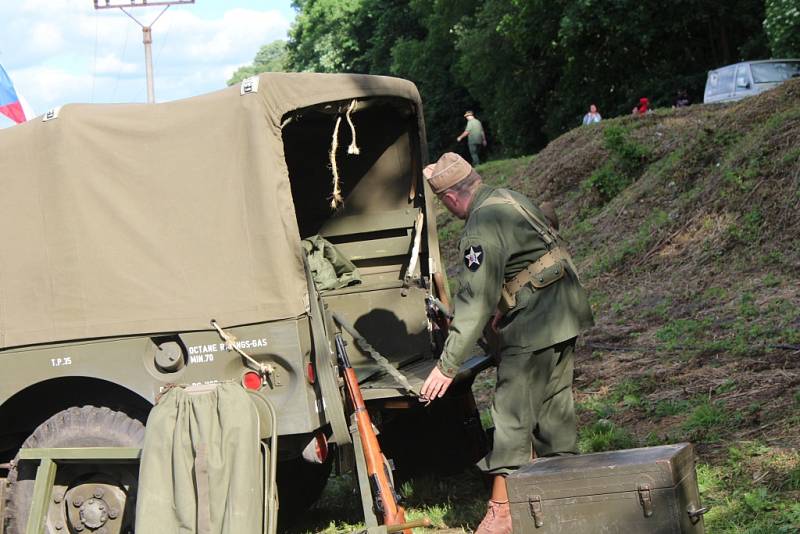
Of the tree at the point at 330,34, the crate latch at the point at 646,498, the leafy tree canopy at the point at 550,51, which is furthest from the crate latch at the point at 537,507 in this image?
the tree at the point at 330,34

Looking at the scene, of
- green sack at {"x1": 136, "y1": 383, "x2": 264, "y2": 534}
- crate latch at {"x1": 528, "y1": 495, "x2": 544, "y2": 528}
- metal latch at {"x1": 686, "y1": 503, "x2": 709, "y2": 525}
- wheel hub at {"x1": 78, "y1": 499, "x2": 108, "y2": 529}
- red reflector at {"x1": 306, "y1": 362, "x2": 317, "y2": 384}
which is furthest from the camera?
wheel hub at {"x1": 78, "y1": 499, "x2": 108, "y2": 529}

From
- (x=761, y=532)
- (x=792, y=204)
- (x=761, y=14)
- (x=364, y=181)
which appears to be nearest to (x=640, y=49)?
(x=761, y=14)

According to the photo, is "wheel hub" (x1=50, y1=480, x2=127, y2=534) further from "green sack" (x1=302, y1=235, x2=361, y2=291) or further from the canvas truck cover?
"green sack" (x1=302, y1=235, x2=361, y2=291)

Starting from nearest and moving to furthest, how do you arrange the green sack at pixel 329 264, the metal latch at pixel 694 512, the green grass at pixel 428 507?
the metal latch at pixel 694 512 < the green grass at pixel 428 507 < the green sack at pixel 329 264

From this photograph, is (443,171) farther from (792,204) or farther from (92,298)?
(792,204)

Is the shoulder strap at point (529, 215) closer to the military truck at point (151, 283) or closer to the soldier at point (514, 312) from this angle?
the soldier at point (514, 312)

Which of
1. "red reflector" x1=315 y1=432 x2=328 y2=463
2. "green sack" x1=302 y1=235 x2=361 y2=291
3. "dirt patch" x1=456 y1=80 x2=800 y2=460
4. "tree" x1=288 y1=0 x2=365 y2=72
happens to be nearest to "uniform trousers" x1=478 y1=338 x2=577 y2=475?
"red reflector" x1=315 y1=432 x2=328 y2=463

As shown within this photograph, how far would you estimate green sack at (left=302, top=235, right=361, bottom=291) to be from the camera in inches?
288

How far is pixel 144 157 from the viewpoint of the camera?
588 centimetres

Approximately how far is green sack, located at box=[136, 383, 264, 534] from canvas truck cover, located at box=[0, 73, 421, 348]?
0.57 meters

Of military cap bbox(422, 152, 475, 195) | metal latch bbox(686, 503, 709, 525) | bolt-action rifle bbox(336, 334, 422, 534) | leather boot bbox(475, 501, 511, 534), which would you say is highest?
military cap bbox(422, 152, 475, 195)

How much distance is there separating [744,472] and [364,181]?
10.6 ft

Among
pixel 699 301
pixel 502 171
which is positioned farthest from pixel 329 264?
pixel 502 171

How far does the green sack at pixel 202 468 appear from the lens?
5.06 meters
